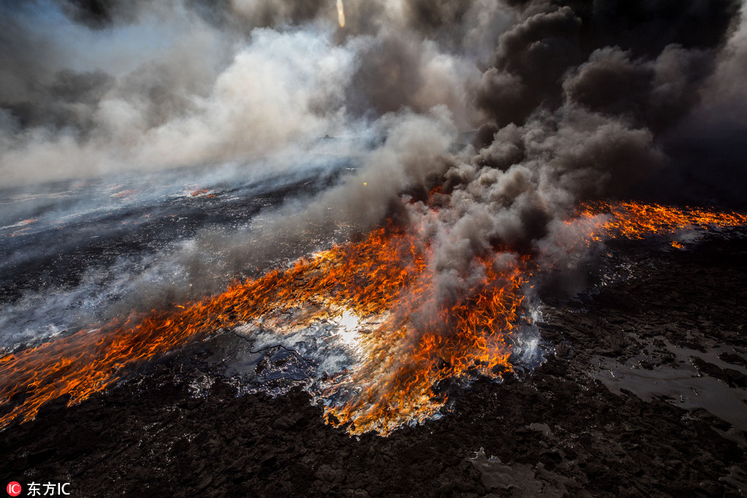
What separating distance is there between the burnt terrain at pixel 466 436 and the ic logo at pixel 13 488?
0.10 metres

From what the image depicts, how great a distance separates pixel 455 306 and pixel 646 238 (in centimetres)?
944

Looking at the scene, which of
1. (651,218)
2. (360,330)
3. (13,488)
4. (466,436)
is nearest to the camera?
(13,488)

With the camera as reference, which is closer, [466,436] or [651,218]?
[466,436]

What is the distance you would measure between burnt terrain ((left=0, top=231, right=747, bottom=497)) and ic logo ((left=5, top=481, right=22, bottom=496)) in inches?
3.9

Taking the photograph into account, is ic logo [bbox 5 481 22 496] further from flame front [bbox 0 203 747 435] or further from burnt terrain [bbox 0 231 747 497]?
flame front [bbox 0 203 747 435]

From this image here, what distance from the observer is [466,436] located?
16.0ft

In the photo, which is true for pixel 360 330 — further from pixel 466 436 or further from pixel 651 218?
pixel 651 218

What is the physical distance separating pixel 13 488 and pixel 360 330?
21.1 ft

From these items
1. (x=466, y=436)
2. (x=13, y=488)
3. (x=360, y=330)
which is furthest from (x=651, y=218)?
(x=13, y=488)

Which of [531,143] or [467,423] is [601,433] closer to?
[467,423]

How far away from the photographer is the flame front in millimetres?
5758

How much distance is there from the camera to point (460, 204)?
1160 centimetres

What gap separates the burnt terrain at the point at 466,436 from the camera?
4.25m

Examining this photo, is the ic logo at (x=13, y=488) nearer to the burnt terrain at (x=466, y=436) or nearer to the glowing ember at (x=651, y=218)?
the burnt terrain at (x=466, y=436)
